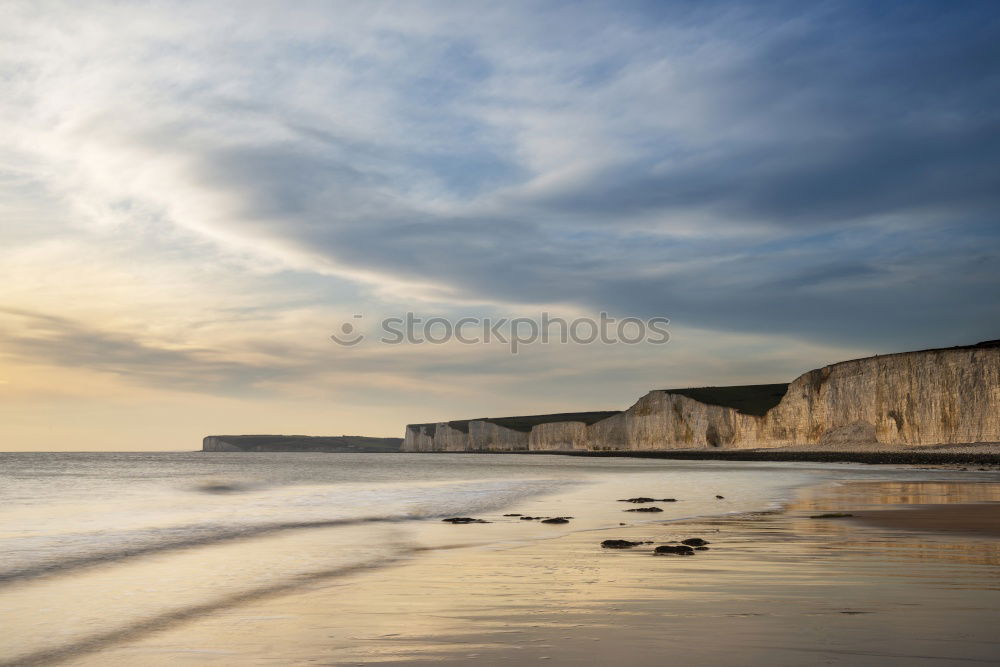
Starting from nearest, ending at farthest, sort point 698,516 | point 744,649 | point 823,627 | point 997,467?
point 744,649 → point 823,627 → point 698,516 → point 997,467

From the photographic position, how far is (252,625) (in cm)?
779

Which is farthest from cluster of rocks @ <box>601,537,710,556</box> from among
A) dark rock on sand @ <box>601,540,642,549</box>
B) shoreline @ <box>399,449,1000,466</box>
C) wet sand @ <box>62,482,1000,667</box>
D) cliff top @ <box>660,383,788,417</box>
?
cliff top @ <box>660,383,788,417</box>

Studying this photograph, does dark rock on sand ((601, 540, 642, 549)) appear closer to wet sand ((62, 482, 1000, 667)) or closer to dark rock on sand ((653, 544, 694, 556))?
wet sand ((62, 482, 1000, 667))

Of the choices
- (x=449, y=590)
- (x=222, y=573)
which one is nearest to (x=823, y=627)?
(x=449, y=590)

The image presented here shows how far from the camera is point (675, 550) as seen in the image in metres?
12.0

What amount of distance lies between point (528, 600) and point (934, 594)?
4043 millimetres

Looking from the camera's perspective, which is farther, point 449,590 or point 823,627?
point 449,590

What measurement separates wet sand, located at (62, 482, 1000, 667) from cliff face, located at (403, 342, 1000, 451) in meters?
60.3

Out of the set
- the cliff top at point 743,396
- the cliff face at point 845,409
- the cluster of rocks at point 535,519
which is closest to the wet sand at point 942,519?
the cluster of rocks at point 535,519

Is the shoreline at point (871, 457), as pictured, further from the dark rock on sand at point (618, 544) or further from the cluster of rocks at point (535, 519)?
the dark rock on sand at point (618, 544)

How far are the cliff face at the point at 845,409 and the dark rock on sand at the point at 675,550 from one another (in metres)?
62.2

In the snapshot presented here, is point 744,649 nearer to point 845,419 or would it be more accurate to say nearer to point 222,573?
point 222,573

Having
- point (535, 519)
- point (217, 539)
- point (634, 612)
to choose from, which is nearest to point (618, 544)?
point (634, 612)

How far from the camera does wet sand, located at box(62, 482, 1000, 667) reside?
6.08m
